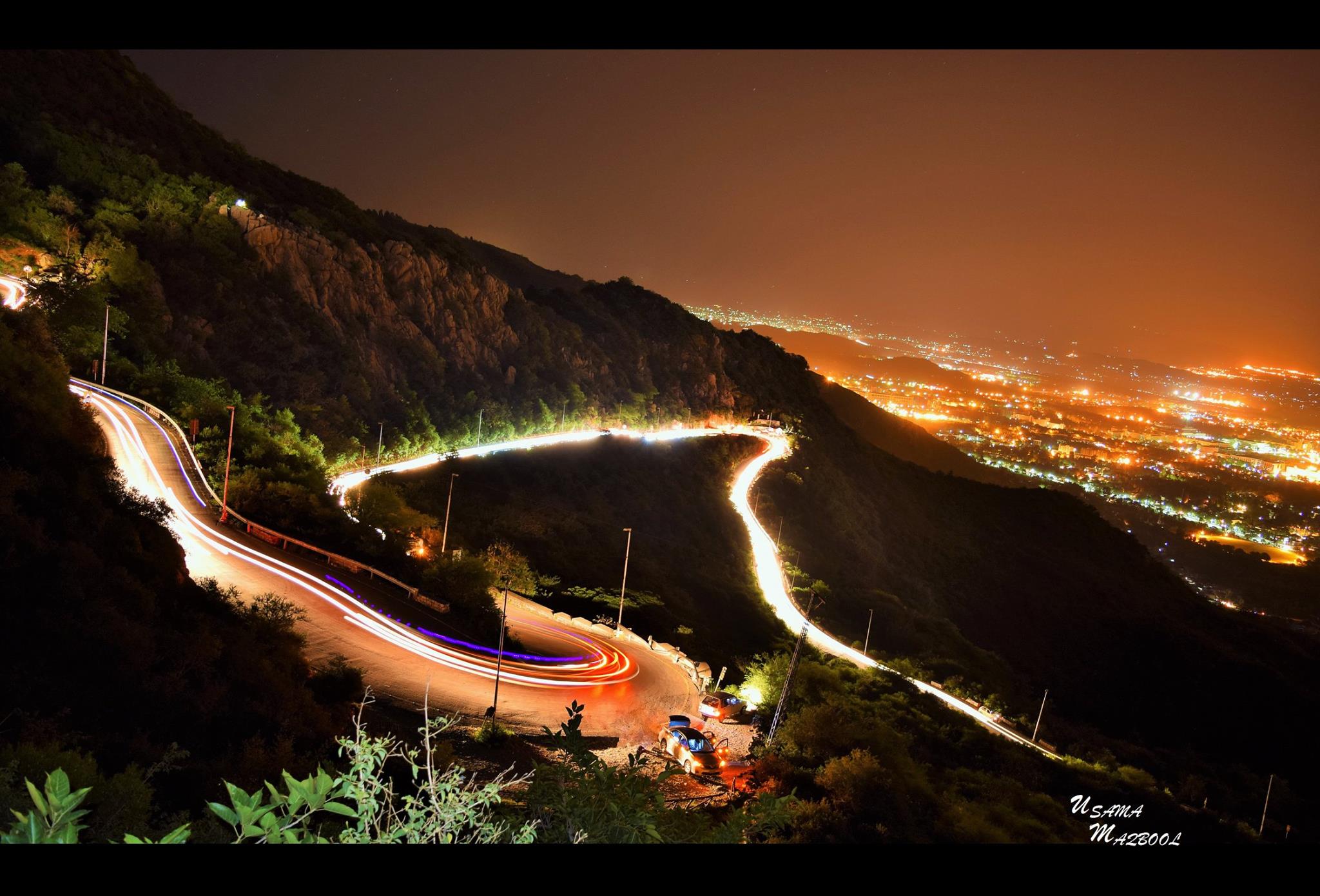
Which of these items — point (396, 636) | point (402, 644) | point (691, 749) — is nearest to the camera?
point (691, 749)

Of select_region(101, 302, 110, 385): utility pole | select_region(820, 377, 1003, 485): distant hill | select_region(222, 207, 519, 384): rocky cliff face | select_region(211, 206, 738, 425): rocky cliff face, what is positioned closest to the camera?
select_region(101, 302, 110, 385): utility pole

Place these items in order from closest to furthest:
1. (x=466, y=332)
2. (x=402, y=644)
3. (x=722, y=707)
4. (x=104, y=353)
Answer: (x=402, y=644)
(x=722, y=707)
(x=104, y=353)
(x=466, y=332)

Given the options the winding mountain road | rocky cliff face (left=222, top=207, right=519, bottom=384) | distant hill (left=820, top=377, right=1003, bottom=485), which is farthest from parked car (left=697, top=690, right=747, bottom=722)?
distant hill (left=820, top=377, right=1003, bottom=485)

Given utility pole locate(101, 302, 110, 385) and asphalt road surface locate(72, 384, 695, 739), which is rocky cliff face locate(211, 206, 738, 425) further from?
asphalt road surface locate(72, 384, 695, 739)

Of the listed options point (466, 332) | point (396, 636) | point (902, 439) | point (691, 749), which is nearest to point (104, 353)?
point (396, 636)

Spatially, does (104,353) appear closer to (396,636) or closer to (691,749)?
(396,636)
